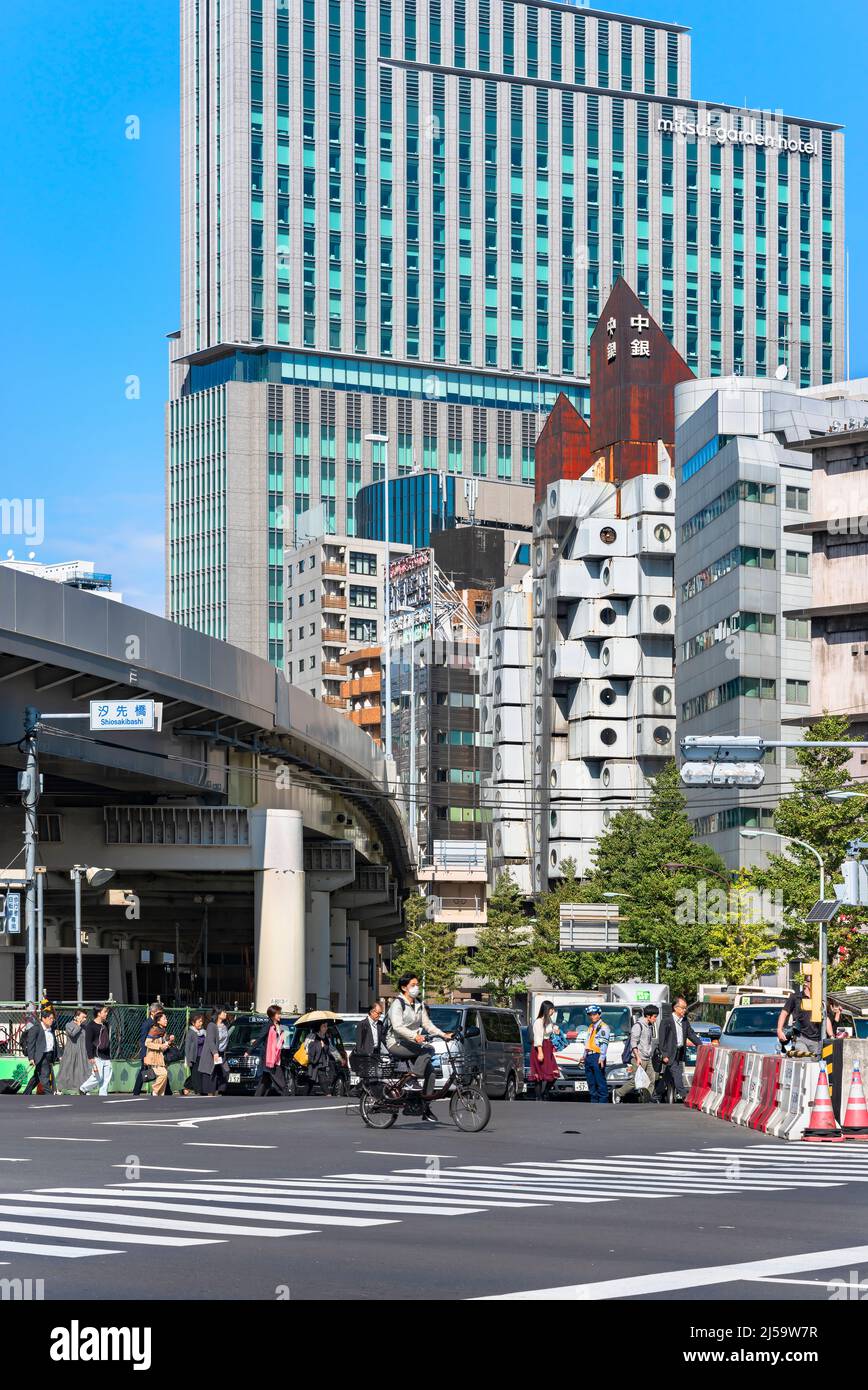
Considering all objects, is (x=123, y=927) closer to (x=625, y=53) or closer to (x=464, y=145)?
(x=464, y=145)

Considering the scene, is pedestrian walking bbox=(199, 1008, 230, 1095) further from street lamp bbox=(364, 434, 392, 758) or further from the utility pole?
street lamp bbox=(364, 434, 392, 758)

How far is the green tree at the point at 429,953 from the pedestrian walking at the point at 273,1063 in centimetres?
7517

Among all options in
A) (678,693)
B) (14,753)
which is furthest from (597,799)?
(14,753)

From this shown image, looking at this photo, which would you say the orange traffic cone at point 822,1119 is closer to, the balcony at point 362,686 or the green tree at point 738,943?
the green tree at point 738,943

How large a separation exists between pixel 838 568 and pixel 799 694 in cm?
541

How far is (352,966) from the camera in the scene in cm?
10181

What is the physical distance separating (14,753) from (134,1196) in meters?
29.7

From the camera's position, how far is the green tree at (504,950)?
108438mm

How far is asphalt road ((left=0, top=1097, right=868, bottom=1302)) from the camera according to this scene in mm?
10711

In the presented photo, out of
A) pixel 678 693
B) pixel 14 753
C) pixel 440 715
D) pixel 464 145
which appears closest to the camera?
pixel 14 753

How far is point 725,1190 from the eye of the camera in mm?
16953

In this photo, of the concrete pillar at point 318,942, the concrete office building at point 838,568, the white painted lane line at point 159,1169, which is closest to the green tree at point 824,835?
the concrete pillar at point 318,942

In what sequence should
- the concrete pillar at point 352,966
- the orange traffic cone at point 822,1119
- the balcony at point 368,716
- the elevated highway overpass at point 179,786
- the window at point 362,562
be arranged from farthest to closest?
the window at point 362,562 → the balcony at point 368,716 → the concrete pillar at point 352,966 → the elevated highway overpass at point 179,786 → the orange traffic cone at point 822,1119

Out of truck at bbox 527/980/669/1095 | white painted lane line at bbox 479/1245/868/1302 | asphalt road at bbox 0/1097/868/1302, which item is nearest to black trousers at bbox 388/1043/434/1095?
asphalt road at bbox 0/1097/868/1302
